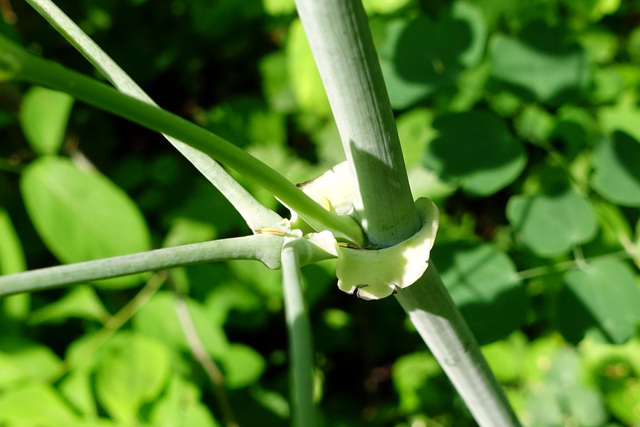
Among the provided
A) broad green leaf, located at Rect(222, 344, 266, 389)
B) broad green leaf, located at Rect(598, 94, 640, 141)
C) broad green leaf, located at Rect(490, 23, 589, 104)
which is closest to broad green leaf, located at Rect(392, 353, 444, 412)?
broad green leaf, located at Rect(222, 344, 266, 389)

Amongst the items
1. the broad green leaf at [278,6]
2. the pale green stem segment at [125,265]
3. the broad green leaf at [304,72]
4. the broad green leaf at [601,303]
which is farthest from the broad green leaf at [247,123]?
the pale green stem segment at [125,265]

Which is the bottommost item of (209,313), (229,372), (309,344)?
(309,344)

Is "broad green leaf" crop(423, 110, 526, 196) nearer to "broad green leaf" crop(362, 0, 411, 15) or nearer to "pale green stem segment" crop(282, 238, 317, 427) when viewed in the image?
"broad green leaf" crop(362, 0, 411, 15)

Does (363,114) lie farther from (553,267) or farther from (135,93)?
(553,267)

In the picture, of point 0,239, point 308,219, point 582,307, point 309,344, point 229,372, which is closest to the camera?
point 309,344

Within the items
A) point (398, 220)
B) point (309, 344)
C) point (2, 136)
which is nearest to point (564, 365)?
point (398, 220)

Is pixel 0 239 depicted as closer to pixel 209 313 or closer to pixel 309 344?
pixel 209 313

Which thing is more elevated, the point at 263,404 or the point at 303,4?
the point at 263,404

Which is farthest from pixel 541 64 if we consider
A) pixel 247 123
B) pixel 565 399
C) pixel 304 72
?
pixel 247 123
